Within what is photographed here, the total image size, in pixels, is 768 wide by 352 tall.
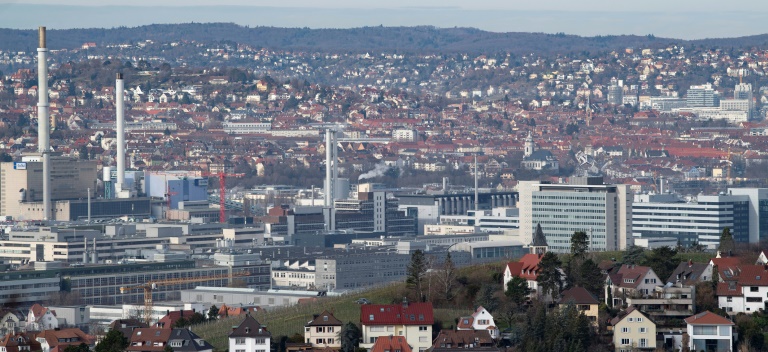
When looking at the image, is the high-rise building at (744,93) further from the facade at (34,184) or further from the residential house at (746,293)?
the residential house at (746,293)

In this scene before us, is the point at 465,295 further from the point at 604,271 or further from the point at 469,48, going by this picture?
the point at 469,48

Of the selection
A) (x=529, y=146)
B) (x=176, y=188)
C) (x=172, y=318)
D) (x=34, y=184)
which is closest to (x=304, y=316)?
(x=172, y=318)

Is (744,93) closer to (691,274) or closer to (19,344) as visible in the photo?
(691,274)

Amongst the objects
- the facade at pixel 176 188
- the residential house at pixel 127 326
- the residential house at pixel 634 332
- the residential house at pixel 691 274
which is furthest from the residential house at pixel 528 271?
the facade at pixel 176 188

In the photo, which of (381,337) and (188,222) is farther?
(188,222)

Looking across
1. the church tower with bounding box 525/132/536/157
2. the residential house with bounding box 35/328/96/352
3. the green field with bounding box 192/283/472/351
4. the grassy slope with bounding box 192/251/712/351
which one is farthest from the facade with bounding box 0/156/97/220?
the grassy slope with bounding box 192/251/712/351

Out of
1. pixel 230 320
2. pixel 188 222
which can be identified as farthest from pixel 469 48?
pixel 230 320

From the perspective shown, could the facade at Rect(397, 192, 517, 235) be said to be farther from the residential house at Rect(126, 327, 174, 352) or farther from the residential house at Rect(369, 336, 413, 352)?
the residential house at Rect(369, 336, 413, 352)
